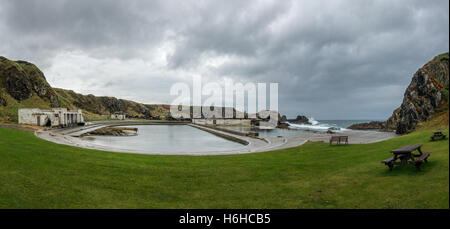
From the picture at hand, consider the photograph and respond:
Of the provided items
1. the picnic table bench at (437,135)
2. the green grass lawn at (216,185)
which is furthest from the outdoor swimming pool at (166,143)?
the picnic table bench at (437,135)

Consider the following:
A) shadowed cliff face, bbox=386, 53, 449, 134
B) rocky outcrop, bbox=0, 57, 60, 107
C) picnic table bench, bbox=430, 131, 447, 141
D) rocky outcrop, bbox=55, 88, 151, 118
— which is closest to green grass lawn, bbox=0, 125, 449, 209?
picnic table bench, bbox=430, 131, 447, 141

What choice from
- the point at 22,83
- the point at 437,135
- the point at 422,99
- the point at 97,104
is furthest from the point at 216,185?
the point at 97,104

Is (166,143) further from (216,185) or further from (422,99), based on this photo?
(422,99)

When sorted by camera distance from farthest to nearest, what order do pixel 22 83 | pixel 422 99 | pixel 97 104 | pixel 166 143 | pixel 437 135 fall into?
pixel 97 104 → pixel 22 83 → pixel 422 99 → pixel 166 143 → pixel 437 135

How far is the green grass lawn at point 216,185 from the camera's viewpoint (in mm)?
5254

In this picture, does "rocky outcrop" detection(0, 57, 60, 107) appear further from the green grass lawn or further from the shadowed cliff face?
the shadowed cliff face

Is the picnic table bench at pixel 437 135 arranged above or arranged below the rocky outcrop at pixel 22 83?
below

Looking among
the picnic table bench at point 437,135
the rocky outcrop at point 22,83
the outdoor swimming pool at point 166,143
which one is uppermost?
the rocky outcrop at point 22,83

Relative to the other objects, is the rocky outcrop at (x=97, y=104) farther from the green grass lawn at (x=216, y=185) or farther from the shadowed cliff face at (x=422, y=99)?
the green grass lawn at (x=216, y=185)

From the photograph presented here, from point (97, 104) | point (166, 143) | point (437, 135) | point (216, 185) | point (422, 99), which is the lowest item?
point (166, 143)

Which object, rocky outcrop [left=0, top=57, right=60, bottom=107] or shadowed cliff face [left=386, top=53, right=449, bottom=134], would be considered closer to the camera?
shadowed cliff face [left=386, top=53, right=449, bottom=134]

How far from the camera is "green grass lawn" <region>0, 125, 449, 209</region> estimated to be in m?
5.25

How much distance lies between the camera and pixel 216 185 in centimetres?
761
